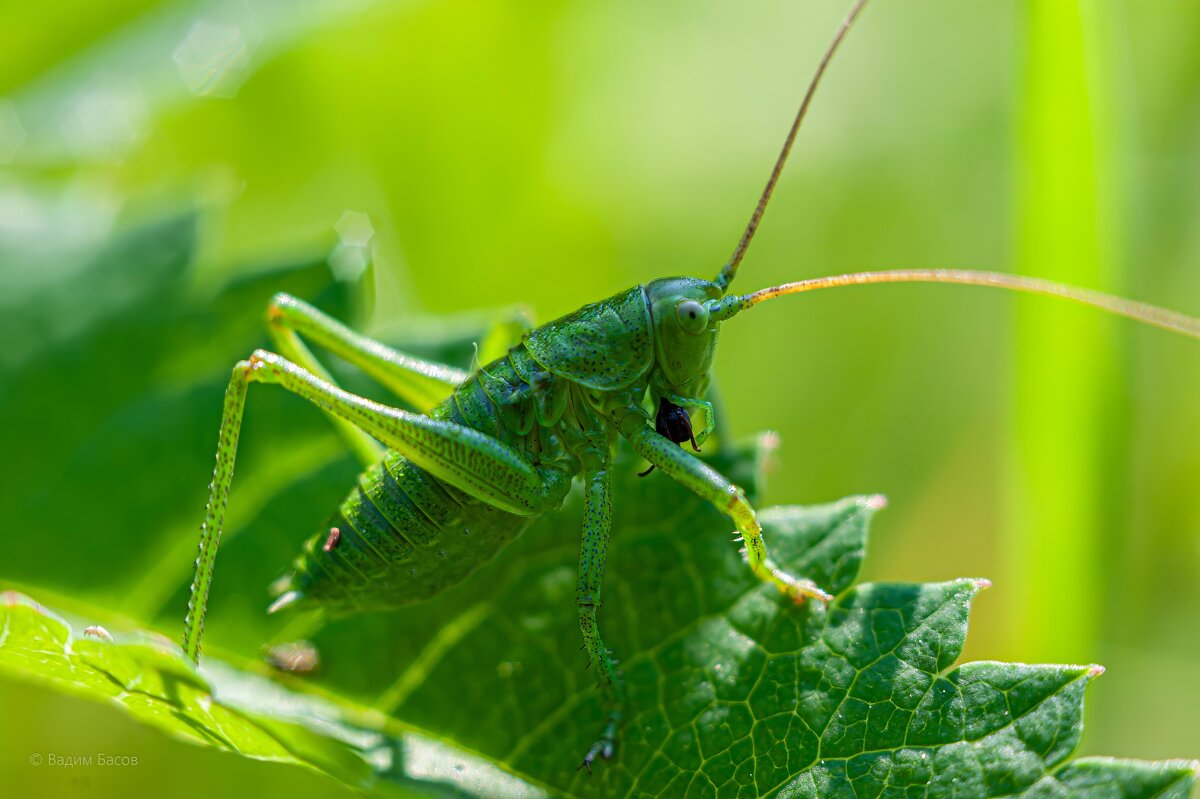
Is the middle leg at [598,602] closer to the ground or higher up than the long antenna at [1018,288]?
closer to the ground

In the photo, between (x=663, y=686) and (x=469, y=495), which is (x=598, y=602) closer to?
(x=663, y=686)

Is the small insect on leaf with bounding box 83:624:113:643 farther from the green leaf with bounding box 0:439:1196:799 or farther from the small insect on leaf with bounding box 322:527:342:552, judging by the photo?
the small insect on leaf with bounding box 322:527:342:552

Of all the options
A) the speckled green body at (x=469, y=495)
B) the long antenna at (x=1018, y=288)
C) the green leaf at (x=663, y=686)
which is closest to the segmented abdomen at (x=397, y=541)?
the speckled green body at (x=469, y=495)

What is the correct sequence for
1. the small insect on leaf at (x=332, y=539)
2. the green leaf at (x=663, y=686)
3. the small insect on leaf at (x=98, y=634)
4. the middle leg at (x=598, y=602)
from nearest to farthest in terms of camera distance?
the green leaf at (x=663, y=686) < the small insect on leaf at (x=98, y=634) < the middle leg at (x=598, y=602) < the small insect on leaf at (x=332, y=539)

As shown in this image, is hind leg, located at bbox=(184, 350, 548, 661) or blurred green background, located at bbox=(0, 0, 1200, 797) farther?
blurred green background, located at bbox=(0, 0, 1200, 797)

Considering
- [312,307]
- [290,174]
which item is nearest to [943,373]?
[312,307]

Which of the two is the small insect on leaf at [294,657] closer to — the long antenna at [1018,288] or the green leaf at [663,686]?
A: the green leaf at [663,686]

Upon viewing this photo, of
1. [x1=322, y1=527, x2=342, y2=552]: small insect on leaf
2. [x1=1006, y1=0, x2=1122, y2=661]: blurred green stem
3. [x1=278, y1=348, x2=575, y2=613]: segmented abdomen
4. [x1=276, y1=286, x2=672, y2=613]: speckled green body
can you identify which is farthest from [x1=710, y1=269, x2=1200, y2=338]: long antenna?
[x1=322, y1=527, x2=342, y2=552]: small insect on leaf

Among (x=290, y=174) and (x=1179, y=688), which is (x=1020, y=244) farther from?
(x=290, y=174)

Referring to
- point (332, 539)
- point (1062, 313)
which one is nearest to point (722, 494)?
point (332, 539)

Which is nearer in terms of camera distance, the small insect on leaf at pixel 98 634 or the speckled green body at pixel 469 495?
the small insect on leaf at pixel 98 634
